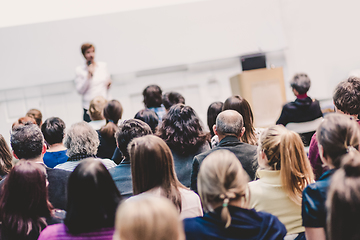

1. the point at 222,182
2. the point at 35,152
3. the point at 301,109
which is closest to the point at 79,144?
the point at 35,152

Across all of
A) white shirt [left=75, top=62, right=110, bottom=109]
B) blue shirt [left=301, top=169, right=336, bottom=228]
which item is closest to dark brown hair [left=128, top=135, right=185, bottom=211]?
blue shirt [left=301, top=169, right=336, bottom=228]

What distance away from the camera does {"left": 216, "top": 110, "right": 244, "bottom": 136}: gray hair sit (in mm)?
2305

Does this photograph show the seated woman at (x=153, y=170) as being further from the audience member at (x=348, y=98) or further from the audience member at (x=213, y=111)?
the audience member at (x=213, y=111)

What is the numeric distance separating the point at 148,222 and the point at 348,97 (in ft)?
5.85

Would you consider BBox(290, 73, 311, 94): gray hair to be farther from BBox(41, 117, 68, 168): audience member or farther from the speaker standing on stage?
the speaker standing on stage

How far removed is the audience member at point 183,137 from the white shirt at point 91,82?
237 cm

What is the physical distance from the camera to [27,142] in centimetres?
218

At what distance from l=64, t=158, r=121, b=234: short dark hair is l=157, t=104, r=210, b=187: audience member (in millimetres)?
995

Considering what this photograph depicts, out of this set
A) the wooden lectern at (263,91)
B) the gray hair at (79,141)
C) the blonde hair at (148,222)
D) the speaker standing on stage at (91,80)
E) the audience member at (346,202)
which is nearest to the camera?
the blonde hair at (148,222)

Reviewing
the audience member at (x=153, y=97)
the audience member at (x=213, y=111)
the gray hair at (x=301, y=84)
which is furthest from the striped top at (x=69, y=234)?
the gray hair at (x=301, y=84)

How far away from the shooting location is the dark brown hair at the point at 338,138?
1.45 metres

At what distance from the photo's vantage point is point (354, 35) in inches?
205

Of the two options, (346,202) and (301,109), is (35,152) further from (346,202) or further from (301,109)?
(301,109)

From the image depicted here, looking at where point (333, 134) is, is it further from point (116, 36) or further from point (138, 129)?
point (116, 36)
